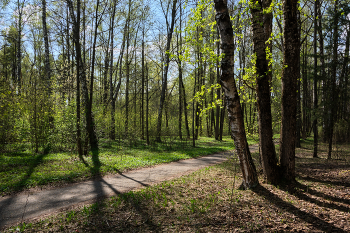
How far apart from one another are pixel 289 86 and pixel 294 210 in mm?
2970

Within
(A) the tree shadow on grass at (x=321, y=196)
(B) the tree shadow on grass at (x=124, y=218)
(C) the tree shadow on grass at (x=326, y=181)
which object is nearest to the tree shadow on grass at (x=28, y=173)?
(B) the tree shadow on grass at (x=124, y=218)

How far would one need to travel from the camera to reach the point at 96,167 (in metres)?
8.25

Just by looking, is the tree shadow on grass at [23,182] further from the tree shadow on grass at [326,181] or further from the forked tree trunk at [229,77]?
the tree shadow on grass at [326,181]

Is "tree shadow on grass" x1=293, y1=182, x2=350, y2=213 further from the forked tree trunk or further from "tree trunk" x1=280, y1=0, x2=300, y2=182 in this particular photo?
the forked tree trunk

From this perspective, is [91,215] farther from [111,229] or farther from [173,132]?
[173,132]

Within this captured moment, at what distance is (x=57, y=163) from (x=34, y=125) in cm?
322

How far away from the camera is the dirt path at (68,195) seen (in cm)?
441

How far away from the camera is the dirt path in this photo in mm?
4414

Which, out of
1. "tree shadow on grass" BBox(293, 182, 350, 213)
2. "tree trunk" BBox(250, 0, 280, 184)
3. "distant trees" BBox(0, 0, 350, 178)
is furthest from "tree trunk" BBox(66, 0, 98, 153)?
"tree shadow on grass" BBox(293, 182, 350, 213)

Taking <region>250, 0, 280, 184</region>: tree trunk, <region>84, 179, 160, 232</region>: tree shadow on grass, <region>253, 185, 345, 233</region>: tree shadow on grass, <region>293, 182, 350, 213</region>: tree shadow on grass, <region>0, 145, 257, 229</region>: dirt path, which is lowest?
<region>0, 145, 257, 229</region>: dirt path

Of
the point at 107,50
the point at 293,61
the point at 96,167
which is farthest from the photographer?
the point at 107,50

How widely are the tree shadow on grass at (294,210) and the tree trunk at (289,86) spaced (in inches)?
39.1

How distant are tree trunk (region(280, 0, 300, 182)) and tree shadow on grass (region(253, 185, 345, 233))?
994mm

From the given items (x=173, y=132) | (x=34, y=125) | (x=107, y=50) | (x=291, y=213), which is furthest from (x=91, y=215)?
(x=107, y=50)
